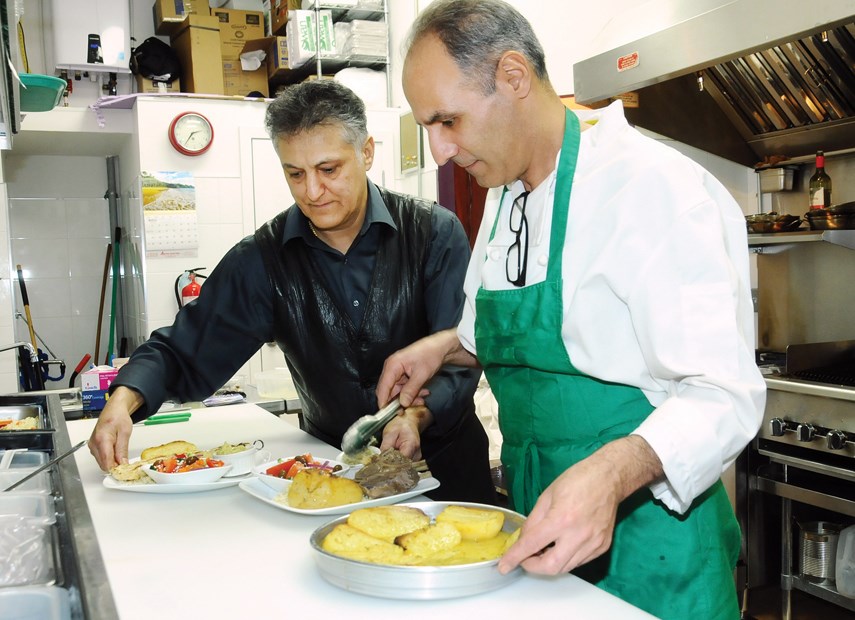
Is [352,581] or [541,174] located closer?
[352,581]

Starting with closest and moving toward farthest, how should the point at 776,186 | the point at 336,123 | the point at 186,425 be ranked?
the point at 336,123 → the point at 186,425 → the point at 776,186

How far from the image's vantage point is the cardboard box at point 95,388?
304 cm

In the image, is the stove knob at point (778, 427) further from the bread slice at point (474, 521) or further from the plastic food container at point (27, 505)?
the plastic food container at point (27, 505)

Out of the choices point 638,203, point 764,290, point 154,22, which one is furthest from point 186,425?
point 154,22

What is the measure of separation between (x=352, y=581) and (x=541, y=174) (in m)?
0.82

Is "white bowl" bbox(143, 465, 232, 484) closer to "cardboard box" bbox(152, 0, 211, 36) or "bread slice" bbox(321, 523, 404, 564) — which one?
"bread slice" bbox(321, 523, 404, 564)

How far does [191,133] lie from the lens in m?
5.57

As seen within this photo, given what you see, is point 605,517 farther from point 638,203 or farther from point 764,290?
point 764,290

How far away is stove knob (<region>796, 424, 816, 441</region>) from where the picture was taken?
2.84 metres

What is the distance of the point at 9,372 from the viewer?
18.3 feet

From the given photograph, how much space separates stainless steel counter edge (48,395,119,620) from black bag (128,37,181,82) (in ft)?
15.5

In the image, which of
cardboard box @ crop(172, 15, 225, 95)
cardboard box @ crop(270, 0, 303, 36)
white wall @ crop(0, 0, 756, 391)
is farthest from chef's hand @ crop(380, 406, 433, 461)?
cardboard box @ crop(270, 0, 303, 36)

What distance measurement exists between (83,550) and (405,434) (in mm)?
710

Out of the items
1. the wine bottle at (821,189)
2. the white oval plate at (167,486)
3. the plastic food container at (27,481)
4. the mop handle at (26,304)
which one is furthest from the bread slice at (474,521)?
the mop handle at (26,304)
